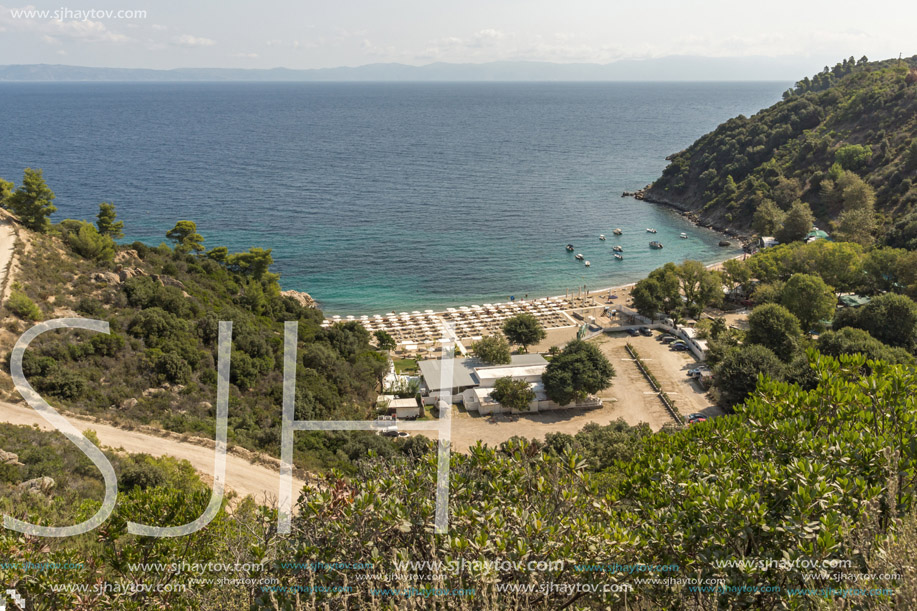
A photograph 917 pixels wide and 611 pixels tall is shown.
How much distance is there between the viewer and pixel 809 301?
32.2 m

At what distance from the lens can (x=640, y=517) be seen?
24.1 feet

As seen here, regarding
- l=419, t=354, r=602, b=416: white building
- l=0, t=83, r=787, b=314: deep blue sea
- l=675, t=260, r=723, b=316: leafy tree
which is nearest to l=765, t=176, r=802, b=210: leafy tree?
l=0, t=83, r=787, b=314: deep blue sea

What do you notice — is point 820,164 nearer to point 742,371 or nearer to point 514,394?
point 742,371

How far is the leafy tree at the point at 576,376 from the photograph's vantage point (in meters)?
27.5

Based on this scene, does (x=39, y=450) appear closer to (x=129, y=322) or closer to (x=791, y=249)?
(x=129, y=322)

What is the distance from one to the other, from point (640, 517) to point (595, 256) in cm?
5449

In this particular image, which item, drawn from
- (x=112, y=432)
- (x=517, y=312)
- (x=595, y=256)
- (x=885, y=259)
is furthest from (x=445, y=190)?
(x=112, y=432)

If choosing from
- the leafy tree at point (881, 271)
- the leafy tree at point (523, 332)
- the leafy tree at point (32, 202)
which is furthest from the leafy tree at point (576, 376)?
the leafy tree at point (32, 202)

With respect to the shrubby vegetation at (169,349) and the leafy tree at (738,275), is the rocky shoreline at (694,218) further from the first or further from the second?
the shrubby vegetation at (169,349)

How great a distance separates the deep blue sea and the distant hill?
5774mm

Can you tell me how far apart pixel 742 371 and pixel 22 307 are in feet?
95.9

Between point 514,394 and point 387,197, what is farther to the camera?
point 387,197

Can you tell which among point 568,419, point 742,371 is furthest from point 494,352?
point 742,371

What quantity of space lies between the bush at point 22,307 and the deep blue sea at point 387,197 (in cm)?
2626
